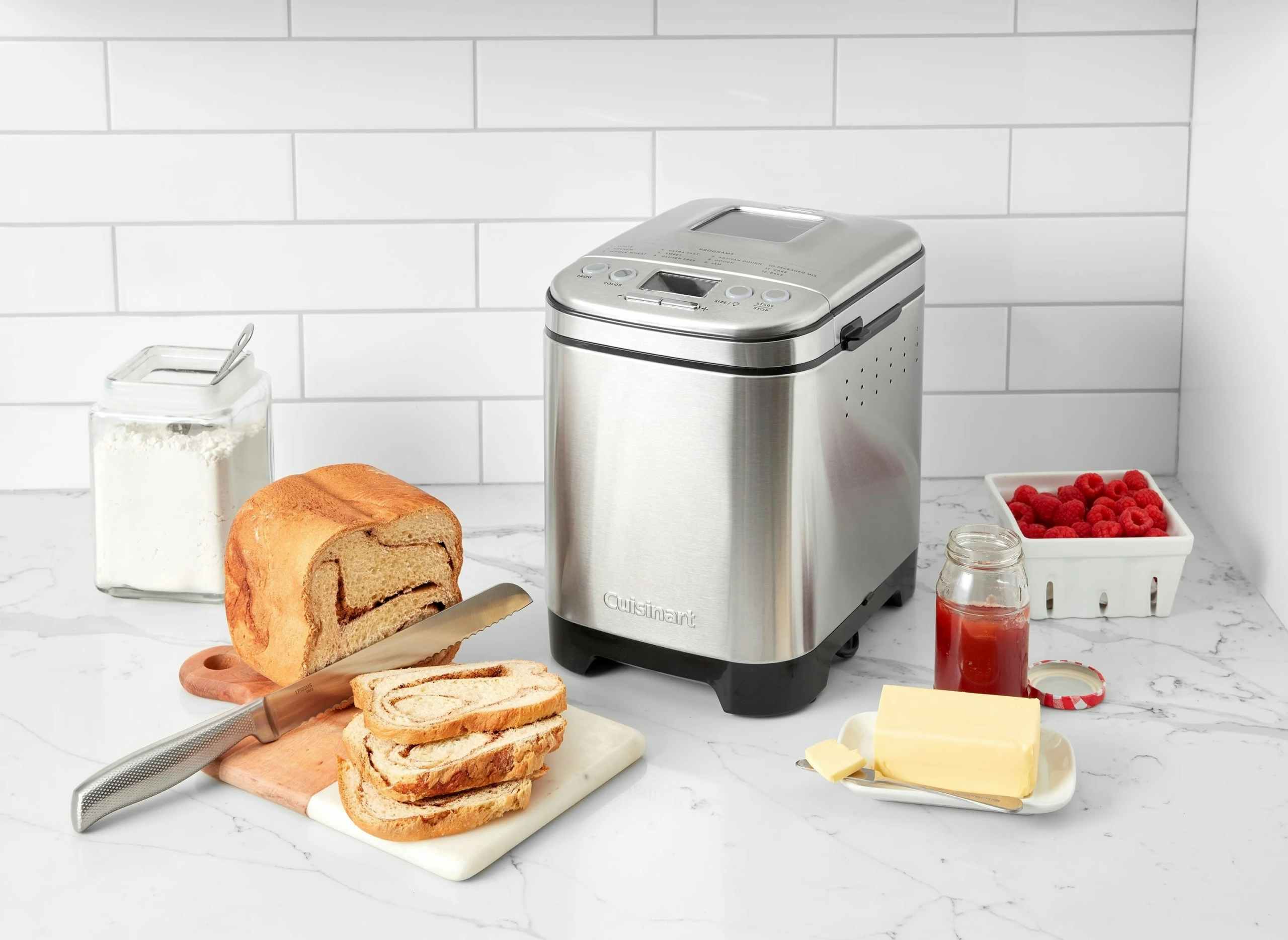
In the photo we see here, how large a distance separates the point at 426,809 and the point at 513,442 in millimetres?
712

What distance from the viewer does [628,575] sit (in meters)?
1.08

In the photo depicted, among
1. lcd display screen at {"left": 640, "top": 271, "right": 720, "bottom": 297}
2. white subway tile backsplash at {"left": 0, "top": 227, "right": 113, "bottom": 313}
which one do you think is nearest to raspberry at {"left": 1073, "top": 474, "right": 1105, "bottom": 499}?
lcd display screen at {"left": 640, "top": 271, "right": 720, "bottom": 297}

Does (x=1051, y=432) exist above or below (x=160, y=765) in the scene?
above

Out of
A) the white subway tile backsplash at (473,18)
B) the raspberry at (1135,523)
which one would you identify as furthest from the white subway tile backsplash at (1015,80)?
the raspberry at (1135,523)

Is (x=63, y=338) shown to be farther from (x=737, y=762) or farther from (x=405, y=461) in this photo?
(x=737, y=762)

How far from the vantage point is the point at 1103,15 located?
1.44 m

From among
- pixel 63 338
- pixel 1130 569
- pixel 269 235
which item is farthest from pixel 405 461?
A: pixel 1130 569

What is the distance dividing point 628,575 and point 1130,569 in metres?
0.47

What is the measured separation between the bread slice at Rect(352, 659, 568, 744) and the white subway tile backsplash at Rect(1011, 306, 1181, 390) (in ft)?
2.47

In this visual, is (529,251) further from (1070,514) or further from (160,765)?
(160,765)

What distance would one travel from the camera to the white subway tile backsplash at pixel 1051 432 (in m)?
1.56

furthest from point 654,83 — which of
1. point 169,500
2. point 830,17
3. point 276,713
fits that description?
point 276,713

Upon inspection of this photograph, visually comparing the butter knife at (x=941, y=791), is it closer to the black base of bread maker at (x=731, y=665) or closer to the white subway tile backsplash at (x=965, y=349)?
the black base of bread maker at (x=731, y=665)

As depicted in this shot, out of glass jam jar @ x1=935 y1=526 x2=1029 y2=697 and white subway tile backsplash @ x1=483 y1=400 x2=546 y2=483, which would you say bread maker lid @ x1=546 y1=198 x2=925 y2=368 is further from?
white subway tile backsplash @ x1=483 y1=400 x2=546 y2=483
